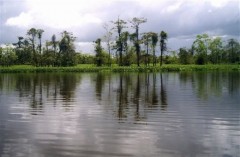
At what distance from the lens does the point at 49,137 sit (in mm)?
11484

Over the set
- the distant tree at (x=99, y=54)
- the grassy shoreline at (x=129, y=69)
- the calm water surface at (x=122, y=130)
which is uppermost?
the distant tree at (x=99, y=54)

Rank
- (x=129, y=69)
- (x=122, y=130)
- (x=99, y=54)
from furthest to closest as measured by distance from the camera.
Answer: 1. (x=99, y=54)
2. (x=129, y=69)
3. (x=122, y=130)

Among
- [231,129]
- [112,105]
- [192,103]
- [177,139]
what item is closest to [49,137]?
[177,139]

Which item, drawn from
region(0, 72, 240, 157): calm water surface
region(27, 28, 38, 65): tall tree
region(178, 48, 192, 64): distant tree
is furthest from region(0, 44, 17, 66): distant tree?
region(0, 72, 240, 157): calm water surface

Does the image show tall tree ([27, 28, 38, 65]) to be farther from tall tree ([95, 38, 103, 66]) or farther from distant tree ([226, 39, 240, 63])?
distant tree ([226, 39, 240, 63])

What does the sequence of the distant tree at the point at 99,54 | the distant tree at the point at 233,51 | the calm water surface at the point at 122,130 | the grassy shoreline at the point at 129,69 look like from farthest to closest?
1. the distant tree at the point at 233,51
2. the distant tree at the point at 99,54
3. the grassy shoreline at the point at 129,69
4. the calm water surface at the point at 122,130

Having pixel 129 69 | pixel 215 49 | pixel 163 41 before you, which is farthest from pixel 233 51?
pixel 129 69

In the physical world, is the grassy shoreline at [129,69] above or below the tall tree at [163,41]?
below

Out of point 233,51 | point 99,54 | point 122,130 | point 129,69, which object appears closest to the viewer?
point 122,130

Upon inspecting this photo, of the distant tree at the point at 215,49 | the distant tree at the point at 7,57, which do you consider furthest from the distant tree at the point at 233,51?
the distant tree at the point at 7,57

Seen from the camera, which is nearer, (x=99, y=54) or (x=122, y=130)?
(x=122, y=130)

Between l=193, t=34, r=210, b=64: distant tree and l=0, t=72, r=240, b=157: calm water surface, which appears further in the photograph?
l=193, t=34, r=210, b=64: distant tree

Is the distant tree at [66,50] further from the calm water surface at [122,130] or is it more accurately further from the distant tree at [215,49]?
the calm water surface at [122,130]

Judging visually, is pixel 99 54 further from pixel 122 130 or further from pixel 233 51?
pixel 122 130
